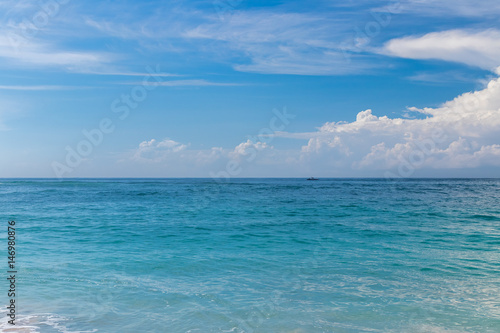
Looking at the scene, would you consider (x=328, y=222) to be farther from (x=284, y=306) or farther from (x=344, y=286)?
(x=284, y=306)

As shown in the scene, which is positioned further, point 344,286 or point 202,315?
point 344,286

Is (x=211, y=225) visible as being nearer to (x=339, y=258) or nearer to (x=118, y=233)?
(x=118, y=233)

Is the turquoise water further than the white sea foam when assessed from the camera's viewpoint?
Yes

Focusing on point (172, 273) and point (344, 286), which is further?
point (172, 273)

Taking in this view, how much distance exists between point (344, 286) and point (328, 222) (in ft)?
52.7

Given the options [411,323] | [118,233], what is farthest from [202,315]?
[118,233]

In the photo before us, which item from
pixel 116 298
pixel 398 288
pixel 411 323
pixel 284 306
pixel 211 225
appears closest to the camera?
pixel 411 323

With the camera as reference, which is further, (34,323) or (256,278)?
(256,278)

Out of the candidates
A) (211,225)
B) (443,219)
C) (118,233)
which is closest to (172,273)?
(118,233)

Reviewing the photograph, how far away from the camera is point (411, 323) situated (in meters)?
9.23

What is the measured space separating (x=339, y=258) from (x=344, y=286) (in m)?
4.27

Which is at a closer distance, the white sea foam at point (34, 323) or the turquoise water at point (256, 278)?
the white sea foam at point (34, 323)

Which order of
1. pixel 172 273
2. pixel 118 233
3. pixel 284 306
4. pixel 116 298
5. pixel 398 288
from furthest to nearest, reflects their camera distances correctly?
pixel 118 233
pixel 172 273
pixel 398 288
pixel 116 298
pixel 284 306

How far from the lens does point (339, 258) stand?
16.2 meters
